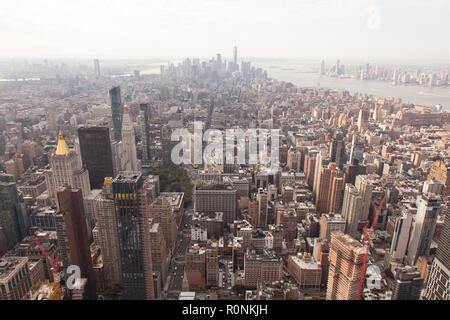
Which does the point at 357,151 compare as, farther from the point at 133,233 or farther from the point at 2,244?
the point at 2,244

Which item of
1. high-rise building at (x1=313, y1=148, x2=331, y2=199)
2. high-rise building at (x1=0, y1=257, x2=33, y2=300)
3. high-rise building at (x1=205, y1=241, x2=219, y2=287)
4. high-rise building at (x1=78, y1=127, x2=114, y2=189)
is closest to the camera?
high-rise building at (x1=0, y1=257, x2=33, y2=300)

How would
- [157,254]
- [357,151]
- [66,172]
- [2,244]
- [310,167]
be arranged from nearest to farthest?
[157,254], [2,244], [66,172], [310,167], [357,151]

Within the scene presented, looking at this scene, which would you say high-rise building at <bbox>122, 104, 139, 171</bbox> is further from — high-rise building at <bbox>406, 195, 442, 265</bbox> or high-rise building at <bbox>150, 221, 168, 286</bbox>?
high-rise building at <bbox>406, 195, 442, 265</bbox>

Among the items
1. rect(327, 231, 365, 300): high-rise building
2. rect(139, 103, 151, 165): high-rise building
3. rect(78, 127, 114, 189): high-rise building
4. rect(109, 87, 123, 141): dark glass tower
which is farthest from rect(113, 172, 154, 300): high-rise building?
rect(109, 87, 123, 141): dark glass tower

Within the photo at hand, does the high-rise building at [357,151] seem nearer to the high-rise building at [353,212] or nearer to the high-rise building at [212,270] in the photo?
the high-rise building at [353,212]

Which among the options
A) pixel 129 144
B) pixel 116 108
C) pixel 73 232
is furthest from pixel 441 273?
pixel 116 108

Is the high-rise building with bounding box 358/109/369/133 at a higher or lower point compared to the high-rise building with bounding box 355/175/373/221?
higher
